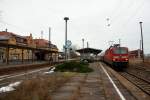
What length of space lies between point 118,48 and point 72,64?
8803mm

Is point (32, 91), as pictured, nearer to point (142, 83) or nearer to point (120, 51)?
point (142, 83)

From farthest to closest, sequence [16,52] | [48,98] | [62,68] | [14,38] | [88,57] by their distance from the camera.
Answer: [14,38] → [16,52] → [88,57] → [62,68] → [48,98]

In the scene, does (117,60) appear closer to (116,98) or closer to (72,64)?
(72,64)

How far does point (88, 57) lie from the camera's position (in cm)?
6384

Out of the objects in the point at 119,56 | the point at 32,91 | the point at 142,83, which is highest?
the point at 119,56

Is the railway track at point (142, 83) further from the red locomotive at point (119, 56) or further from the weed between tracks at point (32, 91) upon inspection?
the red locomotive at point (119, 56)

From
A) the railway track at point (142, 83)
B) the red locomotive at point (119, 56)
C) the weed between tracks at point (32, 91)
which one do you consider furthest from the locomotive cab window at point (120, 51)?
the weed between tracks at point (32, 91)

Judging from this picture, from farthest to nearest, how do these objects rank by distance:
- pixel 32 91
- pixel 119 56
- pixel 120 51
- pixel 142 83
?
1. pixel 120 51
2. pixel 119 56
3. pixel 142 83
4. pixel 32 91

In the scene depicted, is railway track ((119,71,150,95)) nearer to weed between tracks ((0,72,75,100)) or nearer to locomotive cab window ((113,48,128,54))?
weed between tracks ((0,72,75,100))

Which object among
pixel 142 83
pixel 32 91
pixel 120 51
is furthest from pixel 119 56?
pixel 32 91

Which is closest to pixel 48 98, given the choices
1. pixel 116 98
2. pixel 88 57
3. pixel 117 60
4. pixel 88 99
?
pixel 88 99

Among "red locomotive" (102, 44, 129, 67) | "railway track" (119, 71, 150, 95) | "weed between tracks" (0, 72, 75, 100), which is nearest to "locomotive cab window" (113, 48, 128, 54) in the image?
"red locomotive" (102, 44, 129, 67)

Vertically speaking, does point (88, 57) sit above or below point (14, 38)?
below

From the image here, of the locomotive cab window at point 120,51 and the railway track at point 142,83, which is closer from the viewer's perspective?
the railway track at point 142,83
